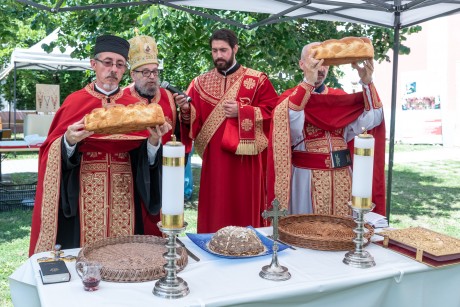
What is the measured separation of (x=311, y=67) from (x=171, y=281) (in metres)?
1.82

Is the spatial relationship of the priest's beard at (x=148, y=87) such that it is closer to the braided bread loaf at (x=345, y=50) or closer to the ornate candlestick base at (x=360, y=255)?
the braided bread loaf at (x=345, y=50)

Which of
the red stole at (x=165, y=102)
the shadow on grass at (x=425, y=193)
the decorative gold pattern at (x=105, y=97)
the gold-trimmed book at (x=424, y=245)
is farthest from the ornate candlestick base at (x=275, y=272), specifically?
the shadow on grass at (x=425, y=193)

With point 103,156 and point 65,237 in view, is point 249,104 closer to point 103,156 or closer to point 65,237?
point 103,156

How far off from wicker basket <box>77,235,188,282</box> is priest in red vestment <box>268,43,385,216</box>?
1.28 meters

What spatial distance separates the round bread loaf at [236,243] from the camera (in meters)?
2.42

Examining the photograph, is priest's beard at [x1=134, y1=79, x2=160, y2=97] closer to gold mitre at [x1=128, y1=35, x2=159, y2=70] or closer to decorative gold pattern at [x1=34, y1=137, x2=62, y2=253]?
gold mitre at [x1=128, y1=35, x2=159, y2=70]

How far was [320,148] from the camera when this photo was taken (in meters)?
3.60

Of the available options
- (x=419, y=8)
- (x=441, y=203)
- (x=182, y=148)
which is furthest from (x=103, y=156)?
(x=441, y=203)

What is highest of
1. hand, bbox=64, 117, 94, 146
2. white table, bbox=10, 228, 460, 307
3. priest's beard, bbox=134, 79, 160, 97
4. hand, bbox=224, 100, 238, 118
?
priest's beard, bbox=134, 79, 160, 97

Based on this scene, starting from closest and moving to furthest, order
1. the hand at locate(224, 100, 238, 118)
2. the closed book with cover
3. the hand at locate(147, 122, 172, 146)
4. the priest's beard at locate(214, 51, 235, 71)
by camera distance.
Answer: the closed book with cover
the hand at locate(147, 122, 172, 146)
the hand at locate(224, 100, 238, 118)
the priest's beard at locate(214, 51, 235, 71)

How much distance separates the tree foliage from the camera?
6434 mm

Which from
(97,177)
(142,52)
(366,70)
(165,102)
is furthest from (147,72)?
(366,70)

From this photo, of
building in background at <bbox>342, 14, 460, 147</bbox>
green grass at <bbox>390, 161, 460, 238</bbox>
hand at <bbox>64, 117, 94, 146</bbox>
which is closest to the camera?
hand at <bbox>64, 117, 94, 146</bbox>

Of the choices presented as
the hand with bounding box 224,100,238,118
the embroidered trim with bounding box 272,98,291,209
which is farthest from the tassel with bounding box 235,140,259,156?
the embroidered trim with bounding box 272,98,291,209
